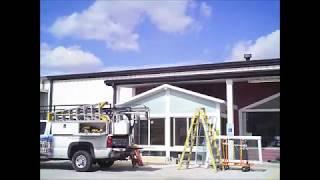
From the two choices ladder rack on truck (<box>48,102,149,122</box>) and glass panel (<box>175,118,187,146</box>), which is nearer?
ladder rack on truck (<box>48,102,149,122</box>)

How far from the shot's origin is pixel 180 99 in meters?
18.1

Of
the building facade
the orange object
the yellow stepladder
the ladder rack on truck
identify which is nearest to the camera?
the ladder rack on truck

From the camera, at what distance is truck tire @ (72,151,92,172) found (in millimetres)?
14031

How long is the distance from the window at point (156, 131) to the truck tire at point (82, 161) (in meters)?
4.71

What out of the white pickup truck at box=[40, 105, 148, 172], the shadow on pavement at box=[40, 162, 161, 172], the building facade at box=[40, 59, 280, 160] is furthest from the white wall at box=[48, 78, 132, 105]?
the white pickup truck at box=[40, 105, 148, 172]

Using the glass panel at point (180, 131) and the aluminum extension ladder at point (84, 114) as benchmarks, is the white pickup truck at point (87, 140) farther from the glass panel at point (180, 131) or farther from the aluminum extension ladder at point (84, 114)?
the glass panel at point (180, 131)

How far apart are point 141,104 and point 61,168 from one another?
4842mm

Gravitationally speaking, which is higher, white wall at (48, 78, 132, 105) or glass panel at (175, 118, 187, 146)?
white wall at (48, 78, 132, 105)

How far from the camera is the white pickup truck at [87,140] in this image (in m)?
14.0

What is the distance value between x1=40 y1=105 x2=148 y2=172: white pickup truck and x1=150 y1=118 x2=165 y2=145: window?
3.34 meters

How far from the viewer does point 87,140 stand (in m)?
14.1

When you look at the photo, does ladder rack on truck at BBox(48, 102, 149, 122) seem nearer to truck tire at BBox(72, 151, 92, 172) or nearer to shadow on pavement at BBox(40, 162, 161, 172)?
truck tire at BBox(72, 151, 92, 172)

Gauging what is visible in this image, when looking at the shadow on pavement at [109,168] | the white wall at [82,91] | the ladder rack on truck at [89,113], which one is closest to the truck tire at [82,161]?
the shadow on pavement at [109,168]

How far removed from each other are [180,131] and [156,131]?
3.56ft
